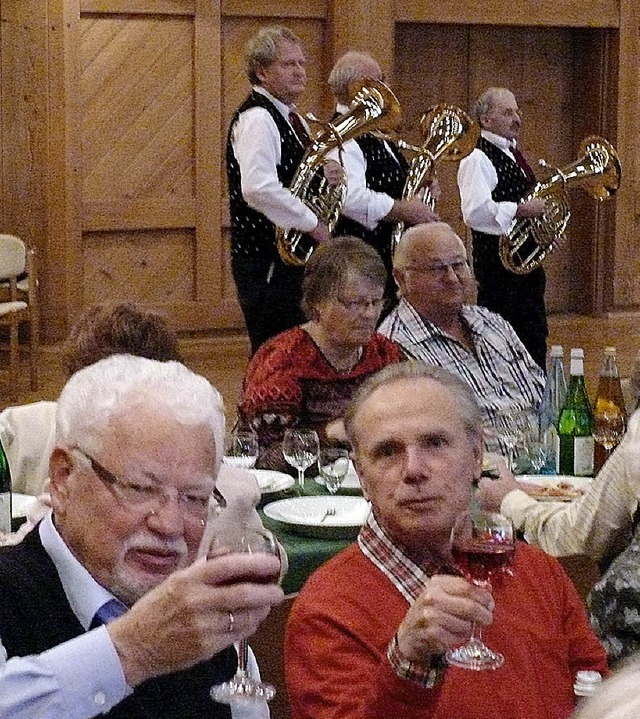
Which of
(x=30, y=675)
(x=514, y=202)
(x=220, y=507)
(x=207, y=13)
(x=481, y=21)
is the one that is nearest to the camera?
(x=30, y=675)

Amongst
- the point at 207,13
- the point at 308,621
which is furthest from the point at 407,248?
the point at 207,13

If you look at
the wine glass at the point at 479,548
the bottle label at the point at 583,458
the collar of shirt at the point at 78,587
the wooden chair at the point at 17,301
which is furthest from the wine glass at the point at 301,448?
the wooden chair at the point at 17,301

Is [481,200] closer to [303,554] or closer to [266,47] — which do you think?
[266,47]

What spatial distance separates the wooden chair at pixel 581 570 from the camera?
2779 millimetres

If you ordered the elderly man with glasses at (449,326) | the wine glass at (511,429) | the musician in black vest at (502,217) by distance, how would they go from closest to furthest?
the wine glass at (511,429) < the elderly man with glasses at (449,326) < the musician in black vest at (502,217)

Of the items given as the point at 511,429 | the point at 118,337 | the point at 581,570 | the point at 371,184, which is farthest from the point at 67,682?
the point at 371,184

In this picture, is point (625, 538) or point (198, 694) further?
point (625, 538)

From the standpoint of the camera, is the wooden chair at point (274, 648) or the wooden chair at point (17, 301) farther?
the wooden chair at point (17, 301)

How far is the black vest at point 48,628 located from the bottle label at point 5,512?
113 cm

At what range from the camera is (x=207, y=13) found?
8.15m

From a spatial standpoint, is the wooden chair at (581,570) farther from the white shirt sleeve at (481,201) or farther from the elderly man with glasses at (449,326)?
the white shirt sleeve at (481,201)

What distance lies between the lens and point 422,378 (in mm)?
2158

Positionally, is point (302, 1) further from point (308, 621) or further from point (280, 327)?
point (308, 621)

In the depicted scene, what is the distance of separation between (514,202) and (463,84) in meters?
3.02
